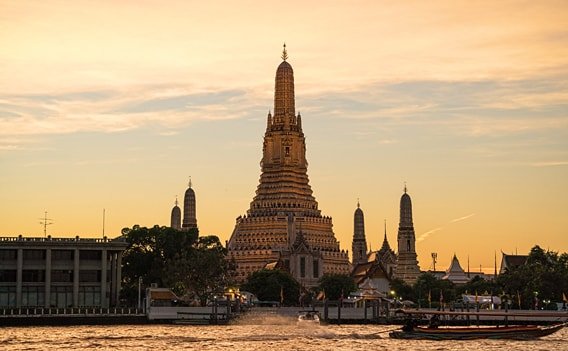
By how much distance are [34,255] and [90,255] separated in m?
7.16

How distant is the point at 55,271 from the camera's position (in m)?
162

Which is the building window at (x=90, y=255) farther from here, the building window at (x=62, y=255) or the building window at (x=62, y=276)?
the building window at (x=62, y=276)

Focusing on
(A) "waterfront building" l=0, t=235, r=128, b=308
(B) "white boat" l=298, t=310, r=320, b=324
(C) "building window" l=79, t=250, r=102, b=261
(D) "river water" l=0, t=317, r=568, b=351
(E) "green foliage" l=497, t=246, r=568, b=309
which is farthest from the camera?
(E) "green foliage" l=497, t=246, r=568, b=309

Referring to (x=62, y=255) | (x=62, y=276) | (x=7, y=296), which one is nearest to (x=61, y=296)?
(x=62, y=276)

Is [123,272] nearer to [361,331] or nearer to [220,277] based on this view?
[220,277]

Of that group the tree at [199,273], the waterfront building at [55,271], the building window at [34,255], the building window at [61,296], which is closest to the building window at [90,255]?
the waterfront building at [55,271]

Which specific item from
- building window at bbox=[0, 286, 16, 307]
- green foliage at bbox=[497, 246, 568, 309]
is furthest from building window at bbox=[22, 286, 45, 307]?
green foliage at bbox=[497, 246, 568, 309]

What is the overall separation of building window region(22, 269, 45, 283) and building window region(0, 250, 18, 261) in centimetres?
224

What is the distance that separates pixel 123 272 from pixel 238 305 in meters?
23.0

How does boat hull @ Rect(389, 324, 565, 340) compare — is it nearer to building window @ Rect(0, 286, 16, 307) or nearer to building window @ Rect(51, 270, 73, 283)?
building window @ Rect(51, 270, 73, 283)

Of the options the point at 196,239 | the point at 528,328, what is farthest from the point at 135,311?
the point at 528,328

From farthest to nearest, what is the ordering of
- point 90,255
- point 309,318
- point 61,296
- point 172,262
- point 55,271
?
1. point 172,262
2. point 90,255
3. point 55,271
4. point 61,296
5. point 309,318

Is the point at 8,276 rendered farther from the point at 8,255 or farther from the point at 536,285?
the point at 536,285

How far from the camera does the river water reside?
11169 cm
